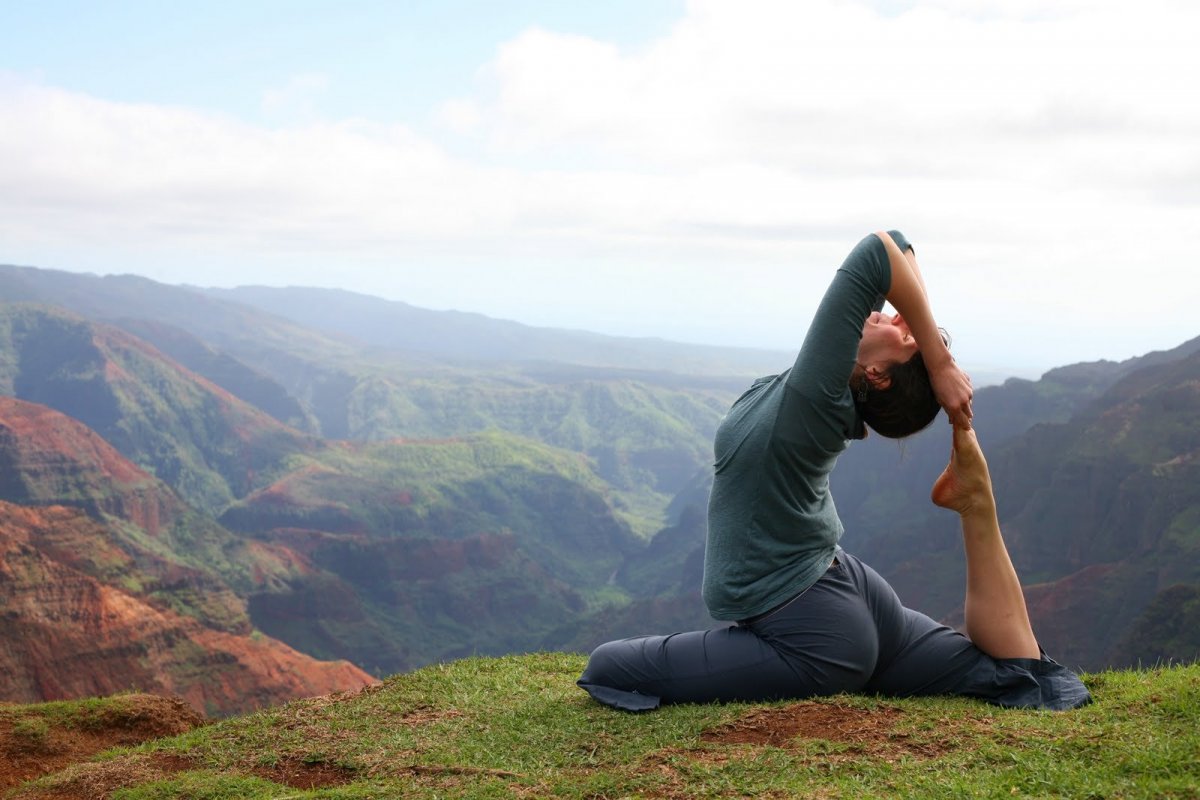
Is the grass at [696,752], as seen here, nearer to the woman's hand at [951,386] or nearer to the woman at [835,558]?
the woman at [835,558]

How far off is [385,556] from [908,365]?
5373 inches

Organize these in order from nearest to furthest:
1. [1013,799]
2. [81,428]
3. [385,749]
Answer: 1. [1013,799]
2. [385,749]
3. [81,428]

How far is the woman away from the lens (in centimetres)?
560

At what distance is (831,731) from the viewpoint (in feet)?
19.0

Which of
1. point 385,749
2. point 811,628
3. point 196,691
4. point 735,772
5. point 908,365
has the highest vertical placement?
point 908,365

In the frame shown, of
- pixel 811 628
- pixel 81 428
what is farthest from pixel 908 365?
pixel 81 428

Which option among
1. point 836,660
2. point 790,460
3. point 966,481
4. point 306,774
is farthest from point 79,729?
point 966,481

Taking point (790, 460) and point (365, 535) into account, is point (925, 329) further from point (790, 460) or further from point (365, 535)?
point (365, 535)

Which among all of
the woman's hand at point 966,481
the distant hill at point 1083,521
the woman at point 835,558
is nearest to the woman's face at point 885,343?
the woman at point 835,558

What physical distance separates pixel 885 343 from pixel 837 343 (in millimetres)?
370

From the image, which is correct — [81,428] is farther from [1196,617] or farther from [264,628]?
[1196,617]

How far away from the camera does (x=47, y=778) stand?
22.4 ft

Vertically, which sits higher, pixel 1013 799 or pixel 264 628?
pixel 1013 799

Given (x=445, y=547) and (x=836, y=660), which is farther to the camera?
(x=445, y=547)
